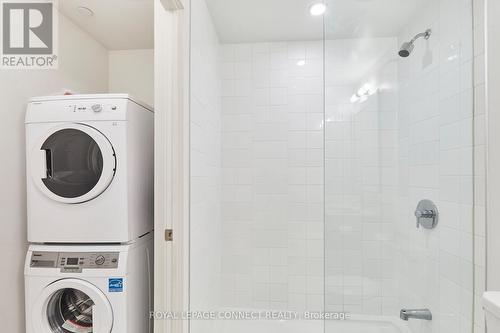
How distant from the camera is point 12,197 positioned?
155cm

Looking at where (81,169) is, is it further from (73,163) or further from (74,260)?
(74,260)

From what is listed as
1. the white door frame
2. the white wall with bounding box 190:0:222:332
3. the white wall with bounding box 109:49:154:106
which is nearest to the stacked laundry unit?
the white door frame

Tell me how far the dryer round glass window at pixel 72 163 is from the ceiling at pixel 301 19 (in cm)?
124

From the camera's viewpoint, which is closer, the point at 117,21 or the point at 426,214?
the point at 426,214

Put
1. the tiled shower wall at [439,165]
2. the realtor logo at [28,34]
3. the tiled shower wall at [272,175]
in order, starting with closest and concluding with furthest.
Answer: the tiled shower wall at [439,165] < the realtor logo at [28,34] < the tiled shower wall at [272,175]

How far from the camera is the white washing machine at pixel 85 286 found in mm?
1461

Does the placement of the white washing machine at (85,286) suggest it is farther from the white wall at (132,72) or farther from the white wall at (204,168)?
the white wall at (132,72)

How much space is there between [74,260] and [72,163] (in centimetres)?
51

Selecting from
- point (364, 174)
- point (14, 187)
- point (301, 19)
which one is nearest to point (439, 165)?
point (364, 174)

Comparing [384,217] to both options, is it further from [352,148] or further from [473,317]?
[473,317]

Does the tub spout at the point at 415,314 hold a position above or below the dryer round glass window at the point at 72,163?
below

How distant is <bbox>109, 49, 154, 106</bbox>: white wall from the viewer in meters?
2.49

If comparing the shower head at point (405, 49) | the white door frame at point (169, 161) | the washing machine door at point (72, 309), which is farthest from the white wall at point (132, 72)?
the shower head at point (405, 49)

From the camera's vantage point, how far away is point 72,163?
1578mm
